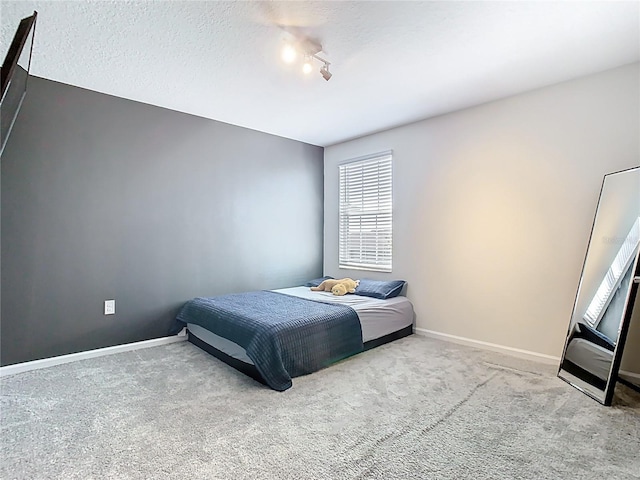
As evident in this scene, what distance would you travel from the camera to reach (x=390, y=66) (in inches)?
104

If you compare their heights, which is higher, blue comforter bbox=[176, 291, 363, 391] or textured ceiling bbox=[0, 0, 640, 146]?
textured ceiling bbox=[0, 0, 640, 146]

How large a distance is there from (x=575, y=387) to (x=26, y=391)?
12.5 ft

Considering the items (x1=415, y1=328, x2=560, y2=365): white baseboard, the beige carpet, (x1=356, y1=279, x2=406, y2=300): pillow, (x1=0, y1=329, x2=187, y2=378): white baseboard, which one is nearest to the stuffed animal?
(x1=356, y1=279, x2=406, y2=300): pillow

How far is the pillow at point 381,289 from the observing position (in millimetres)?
3751

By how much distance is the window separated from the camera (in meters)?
4.23

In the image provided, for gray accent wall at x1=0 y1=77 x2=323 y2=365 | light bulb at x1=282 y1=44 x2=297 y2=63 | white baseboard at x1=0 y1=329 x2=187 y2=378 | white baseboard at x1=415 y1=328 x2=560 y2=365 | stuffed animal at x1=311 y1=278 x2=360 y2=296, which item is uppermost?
light bulb at x1=282 y1=44 x2=297 y2=63

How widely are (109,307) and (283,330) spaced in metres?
1.76

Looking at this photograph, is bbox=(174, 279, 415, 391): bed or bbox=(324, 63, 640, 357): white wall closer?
bbox=(174, 279, 415, 391): bed

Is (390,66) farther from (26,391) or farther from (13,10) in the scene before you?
(26,391)

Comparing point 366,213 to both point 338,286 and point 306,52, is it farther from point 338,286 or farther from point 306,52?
point 306,52

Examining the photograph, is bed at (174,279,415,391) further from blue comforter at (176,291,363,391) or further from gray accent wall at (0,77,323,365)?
gray accent wall at (0,77,323,365)

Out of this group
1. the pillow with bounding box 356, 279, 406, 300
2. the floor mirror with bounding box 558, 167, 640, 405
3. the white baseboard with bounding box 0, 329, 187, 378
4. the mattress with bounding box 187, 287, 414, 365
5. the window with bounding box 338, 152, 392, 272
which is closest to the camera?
the floor mirror with bounding box 558, 167, 640, 405

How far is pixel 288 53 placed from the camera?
7.73 feet

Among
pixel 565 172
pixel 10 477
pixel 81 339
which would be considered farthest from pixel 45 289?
pixel 565 172
